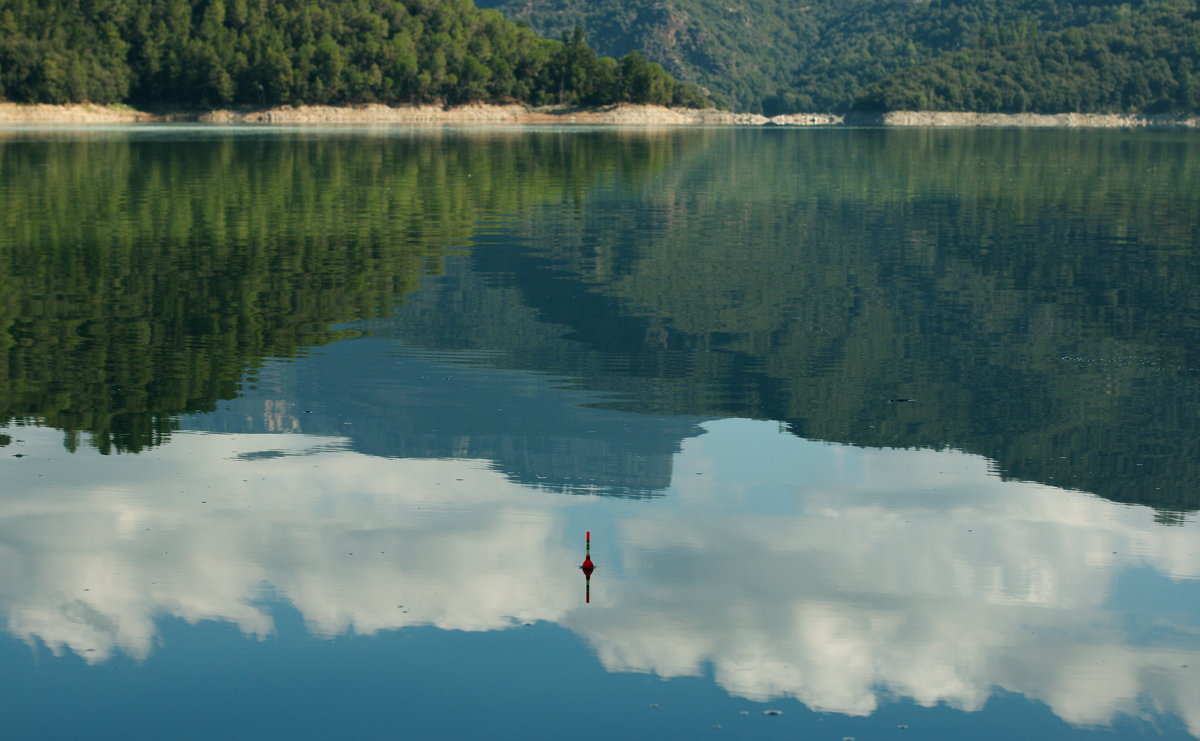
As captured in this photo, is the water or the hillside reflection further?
Result: the hillside reflection

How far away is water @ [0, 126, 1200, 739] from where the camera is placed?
10.3 metres

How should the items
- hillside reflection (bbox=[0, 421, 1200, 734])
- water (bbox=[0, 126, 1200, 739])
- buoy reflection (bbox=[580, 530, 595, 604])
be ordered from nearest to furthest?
water (bbox=[0, 126, 1200, 739]), hillside reflection (bbox=[0, 421, 1200, 734]), buoy reflection (bbox=[580, 530, 595, 604])

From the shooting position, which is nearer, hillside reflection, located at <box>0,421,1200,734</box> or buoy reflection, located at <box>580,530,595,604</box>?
hillside reflection, located at <box>0,421,1200,734</box>

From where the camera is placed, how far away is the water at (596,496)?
10336 mm

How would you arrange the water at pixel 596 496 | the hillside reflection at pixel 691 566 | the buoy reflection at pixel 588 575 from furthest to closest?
the buoy reflection at pixel 588 575 < the hillside reflection at pixel 691 566 < the water at pixel 596 496

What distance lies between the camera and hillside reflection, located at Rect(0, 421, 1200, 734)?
10820 mm

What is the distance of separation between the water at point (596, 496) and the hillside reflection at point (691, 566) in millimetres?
48

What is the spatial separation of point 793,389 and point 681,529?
6.64 metres

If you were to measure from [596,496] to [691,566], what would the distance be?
2495mm

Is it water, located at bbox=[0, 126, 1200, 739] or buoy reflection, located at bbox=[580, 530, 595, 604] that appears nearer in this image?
water, located at bbox=[0, 126, 1200, 739]

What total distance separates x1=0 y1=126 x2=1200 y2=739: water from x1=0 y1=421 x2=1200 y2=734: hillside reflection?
0.16 ft

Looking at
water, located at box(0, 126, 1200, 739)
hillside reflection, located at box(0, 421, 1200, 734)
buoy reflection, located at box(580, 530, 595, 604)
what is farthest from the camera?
buoy reflection, located at box(580, 530, 595, 604)

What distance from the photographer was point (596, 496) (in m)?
15.0

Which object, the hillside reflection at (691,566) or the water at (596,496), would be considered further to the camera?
the hillside reflection at (691,566)
